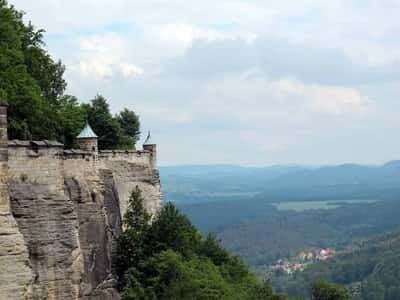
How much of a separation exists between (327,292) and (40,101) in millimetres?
45012

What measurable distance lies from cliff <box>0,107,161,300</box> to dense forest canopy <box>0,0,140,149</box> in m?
5.16

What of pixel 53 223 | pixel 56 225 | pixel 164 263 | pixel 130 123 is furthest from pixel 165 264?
pixel 130 123

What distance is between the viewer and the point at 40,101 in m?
42.9

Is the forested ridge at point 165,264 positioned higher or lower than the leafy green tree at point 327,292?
higher

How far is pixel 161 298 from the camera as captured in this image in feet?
133

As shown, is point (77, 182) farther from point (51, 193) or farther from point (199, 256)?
point (199, 256)

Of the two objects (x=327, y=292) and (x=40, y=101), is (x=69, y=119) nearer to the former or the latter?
(x=40, y=101)

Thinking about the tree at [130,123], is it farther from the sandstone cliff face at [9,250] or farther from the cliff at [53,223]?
the sandstone cliff face at [9,250]

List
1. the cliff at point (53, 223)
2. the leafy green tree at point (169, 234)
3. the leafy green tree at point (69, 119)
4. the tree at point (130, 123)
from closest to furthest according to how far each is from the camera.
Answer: the cliff at point (53, 223), the leafy green tree at point (169, 234), the leafy green tree at point (69, 119), the tree at point (130, 123)

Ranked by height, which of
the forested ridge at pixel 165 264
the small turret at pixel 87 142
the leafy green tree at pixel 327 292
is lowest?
the leafy green tree at pixel 327 292

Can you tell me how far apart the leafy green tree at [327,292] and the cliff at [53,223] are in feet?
142

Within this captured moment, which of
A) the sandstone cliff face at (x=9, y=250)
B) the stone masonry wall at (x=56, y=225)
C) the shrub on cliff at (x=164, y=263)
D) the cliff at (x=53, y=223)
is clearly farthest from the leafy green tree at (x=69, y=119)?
the sandstone cliff face at (x=9, y=250)

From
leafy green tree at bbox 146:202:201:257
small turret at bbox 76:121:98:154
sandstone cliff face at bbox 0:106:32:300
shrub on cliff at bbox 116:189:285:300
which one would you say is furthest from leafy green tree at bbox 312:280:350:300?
sandstone cliff face at bbox 0:106:32:300

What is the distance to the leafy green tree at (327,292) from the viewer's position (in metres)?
78.0
